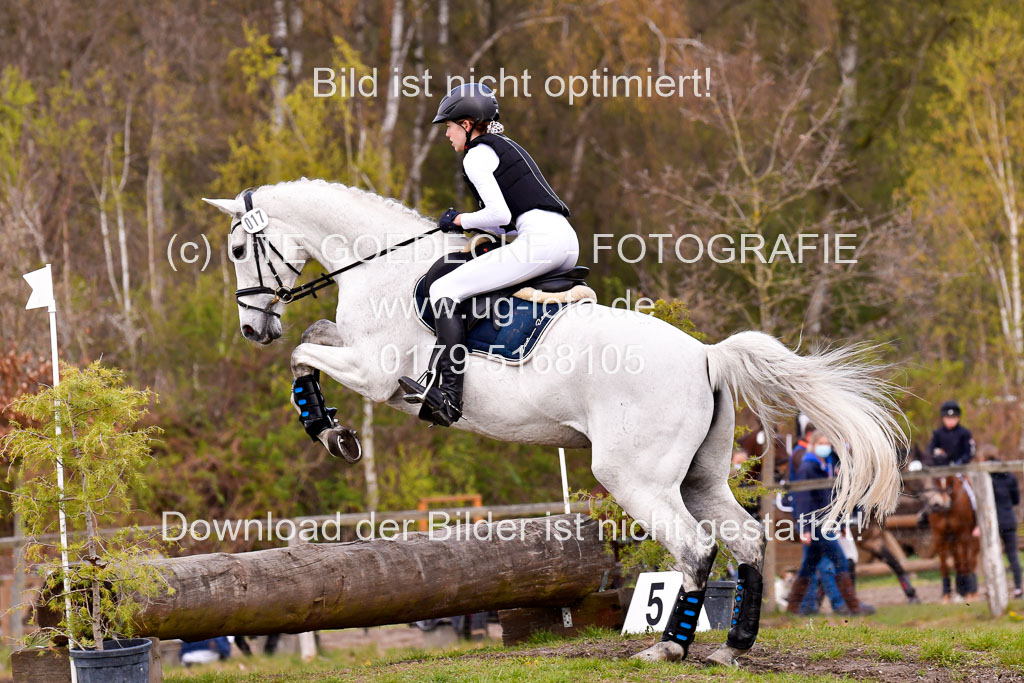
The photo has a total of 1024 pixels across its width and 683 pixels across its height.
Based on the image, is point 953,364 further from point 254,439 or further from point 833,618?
point 254,439

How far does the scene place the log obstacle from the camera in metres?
5.34

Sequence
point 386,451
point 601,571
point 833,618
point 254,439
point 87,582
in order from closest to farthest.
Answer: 1. point 87,582
2. point 601,571
3. point 833,618
4. point 254,439
5. point 386,451

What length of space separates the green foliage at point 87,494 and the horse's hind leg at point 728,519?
2.55 meters

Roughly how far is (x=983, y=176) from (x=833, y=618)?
12.0 m

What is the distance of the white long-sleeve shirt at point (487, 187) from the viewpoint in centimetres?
550

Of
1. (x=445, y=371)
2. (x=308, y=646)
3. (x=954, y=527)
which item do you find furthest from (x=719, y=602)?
(x=954, y=527)

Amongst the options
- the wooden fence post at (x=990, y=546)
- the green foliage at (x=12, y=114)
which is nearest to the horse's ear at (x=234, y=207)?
the wooden fence post at (x=990, y=546)

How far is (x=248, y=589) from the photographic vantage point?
17.8ft

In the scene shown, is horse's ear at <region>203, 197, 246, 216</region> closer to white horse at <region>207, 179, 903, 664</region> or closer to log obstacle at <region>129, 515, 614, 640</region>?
white horse at <region>207, 179, 903, 664</region>

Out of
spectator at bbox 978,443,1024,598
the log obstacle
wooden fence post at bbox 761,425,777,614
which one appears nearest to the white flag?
the log obstacle

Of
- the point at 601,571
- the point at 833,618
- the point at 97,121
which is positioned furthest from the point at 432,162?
the point at 601,571

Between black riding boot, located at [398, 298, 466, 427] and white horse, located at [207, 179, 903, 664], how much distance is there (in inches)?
3.2

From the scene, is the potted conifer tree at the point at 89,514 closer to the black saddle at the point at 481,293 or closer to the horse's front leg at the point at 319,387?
the horse's front leg at the point at 319,387

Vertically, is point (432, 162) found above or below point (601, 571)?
above
